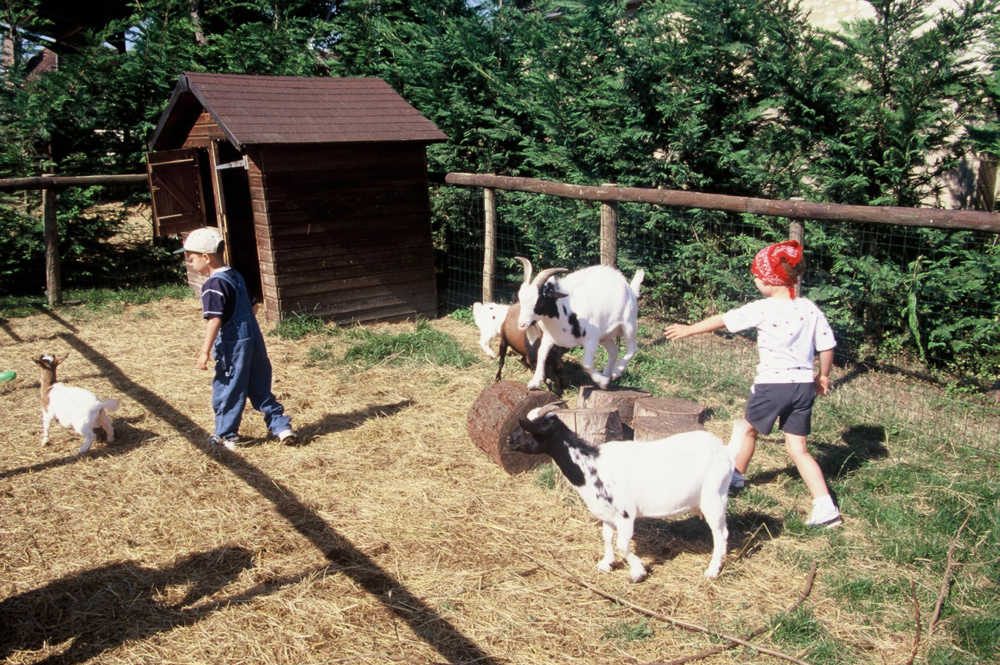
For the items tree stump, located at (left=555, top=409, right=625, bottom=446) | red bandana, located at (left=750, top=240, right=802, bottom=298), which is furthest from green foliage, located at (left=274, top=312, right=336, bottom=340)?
red bandana, located at (left=750, top=240, right=802, bottom=298)

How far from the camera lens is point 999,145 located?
6.42m

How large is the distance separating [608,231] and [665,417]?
290 cm

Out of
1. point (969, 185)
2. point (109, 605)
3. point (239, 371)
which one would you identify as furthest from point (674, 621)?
point (969, 185)

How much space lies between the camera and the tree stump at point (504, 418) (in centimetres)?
538

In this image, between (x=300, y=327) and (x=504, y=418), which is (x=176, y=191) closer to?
(x=300, y=327)

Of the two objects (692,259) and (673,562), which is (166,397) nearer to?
(673,562)

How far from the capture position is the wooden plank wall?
8.84m

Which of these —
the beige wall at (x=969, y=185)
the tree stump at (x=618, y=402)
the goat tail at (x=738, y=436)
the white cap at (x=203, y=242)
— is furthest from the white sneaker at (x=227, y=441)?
the beige wall at (x=969, y=185)

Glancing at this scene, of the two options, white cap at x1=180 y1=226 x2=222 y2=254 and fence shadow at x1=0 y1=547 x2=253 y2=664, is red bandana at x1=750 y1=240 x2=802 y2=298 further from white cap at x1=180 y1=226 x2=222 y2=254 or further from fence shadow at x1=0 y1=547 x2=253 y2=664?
white cap at x1=180 y1=226 x2=222 y2=254

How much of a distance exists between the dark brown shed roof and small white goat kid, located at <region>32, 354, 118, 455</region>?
3.42 m

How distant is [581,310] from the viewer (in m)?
5.88

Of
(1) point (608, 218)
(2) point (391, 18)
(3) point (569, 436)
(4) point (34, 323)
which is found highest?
(2) point (391, 18)

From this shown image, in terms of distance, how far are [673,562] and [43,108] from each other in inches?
451

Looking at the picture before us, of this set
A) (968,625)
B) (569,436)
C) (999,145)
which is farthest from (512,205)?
(968,625)
